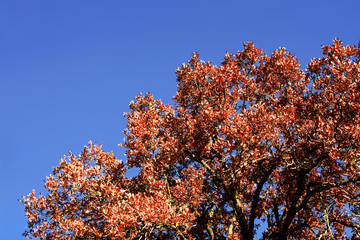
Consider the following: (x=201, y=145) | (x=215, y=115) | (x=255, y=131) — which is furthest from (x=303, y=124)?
(x=201, y=145)

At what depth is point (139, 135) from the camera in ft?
63.0

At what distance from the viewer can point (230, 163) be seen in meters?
17.5

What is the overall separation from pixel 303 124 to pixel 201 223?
31.4 ft

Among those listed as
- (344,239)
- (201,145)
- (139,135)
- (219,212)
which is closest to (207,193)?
(219,212)

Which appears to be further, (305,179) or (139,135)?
(139,135)

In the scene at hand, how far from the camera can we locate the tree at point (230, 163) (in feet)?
49.6

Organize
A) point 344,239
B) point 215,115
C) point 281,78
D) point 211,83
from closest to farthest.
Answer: point 215,115 → point 344,239 → point 211,83 → point 281,78

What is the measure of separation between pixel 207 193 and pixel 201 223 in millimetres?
2124

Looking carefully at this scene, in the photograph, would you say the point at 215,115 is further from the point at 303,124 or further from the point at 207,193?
the point at 207,193

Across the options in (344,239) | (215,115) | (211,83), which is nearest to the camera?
(215,115)

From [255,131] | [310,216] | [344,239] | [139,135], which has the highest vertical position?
[139,135]

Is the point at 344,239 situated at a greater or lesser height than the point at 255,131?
lesser

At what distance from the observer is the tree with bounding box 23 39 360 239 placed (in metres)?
15.1

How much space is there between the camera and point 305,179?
17.2m
